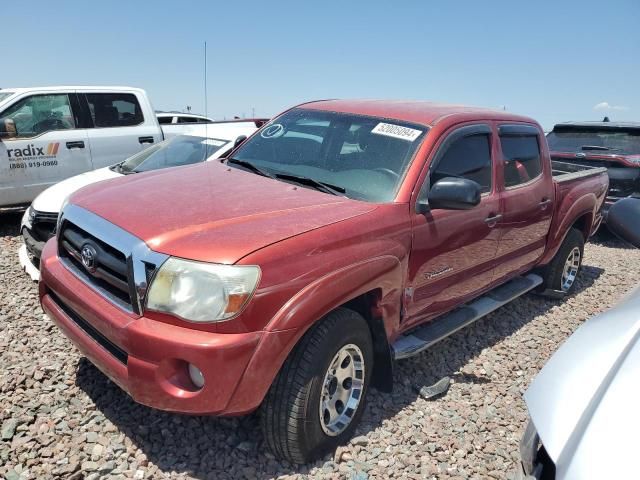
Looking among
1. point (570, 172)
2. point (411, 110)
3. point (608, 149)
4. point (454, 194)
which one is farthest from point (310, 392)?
point (608, 149)

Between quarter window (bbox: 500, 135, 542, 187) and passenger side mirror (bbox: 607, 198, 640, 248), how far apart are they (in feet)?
4.73

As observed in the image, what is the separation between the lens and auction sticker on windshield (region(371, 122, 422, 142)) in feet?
10.3

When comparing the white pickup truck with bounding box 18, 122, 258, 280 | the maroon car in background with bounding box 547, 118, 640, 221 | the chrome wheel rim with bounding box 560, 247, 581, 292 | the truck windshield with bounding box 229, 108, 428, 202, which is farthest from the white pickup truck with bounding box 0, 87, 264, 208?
the maroon car in background with bounding box 547, 118, 640, 221

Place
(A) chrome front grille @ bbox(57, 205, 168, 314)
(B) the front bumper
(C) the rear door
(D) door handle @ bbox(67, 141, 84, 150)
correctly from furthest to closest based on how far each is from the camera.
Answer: (D) door handle @ bbox(67, 141, 84, 150), (C) the rear door, (A) chrome front grille @ bbox(57, 205, 168, 314), (B) the front bumper

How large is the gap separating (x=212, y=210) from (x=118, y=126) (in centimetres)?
539

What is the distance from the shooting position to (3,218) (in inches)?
276

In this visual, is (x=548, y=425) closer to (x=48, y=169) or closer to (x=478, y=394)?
(x=478, y=394)

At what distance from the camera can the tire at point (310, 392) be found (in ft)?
7.67

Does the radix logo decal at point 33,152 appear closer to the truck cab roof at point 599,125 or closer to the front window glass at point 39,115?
the front window glass at point 39,115

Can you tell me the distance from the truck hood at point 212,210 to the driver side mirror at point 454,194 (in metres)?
0.40

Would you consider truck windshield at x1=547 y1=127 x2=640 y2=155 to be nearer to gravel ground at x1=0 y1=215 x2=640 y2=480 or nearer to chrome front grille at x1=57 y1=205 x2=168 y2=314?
gravel ground at x1=0 y1=215 x2=640 y2=480

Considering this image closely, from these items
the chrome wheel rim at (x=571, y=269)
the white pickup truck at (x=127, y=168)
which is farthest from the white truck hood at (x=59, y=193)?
the chrome wheel rim at (x=571, y=269)

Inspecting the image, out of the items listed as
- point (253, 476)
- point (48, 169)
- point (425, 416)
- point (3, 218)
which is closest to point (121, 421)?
point (253, 476)

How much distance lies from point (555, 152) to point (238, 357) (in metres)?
7.71
